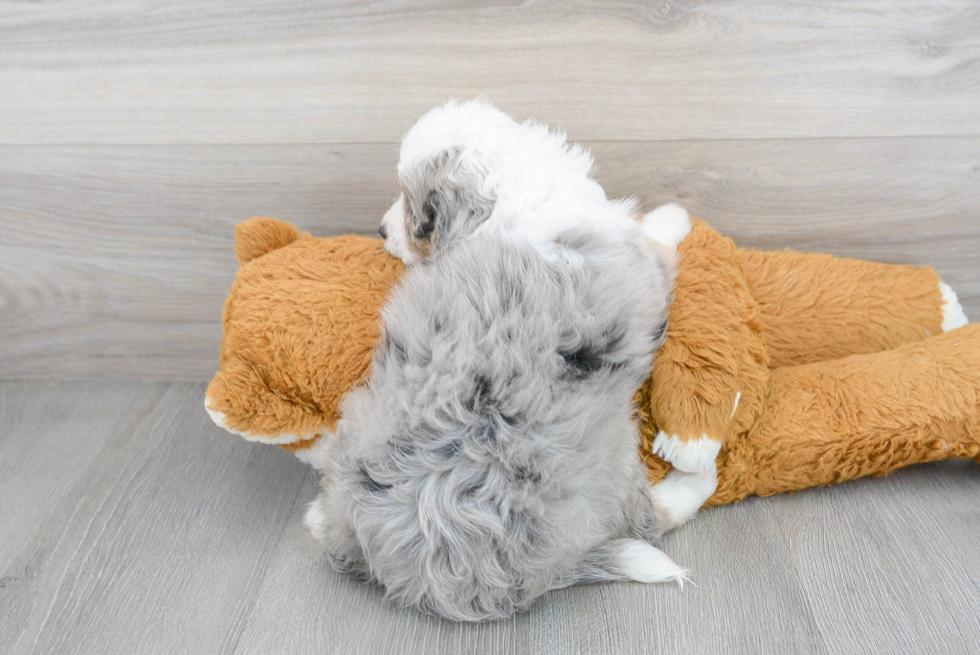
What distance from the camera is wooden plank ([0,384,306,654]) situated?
49.3 inches

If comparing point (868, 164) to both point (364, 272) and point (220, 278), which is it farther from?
point (220, 278)

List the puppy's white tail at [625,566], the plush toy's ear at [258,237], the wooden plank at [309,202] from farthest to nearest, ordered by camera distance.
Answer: the wooden plank at [309,202] < the plush toy's ear at [258,237] < the puppy's white tail at [625,566]

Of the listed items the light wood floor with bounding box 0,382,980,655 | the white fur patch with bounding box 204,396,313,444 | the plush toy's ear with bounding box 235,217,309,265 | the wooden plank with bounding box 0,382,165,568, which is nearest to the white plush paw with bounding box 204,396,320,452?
the white fur patch with bounding box 204,396,313,444

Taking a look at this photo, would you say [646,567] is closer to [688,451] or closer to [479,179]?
[688,451]

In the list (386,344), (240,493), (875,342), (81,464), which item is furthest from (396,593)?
(875,342)

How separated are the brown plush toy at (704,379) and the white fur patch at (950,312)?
0.09 metres

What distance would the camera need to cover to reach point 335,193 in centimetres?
172

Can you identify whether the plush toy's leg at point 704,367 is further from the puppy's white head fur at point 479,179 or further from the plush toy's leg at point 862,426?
the puppy's white head fur at point 479,179

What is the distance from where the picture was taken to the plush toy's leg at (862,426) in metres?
1.38

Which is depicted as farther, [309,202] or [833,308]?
[309,202]

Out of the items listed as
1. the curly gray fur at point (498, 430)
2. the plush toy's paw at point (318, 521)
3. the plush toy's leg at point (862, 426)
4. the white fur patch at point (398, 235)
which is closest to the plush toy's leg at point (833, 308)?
the plush toy's leg at point (862, 426)

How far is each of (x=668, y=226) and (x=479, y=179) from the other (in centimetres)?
41

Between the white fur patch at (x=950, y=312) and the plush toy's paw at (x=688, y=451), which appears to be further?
the white fur patch at (x=950, y=312)

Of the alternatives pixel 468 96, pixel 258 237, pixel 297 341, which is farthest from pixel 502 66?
pixel 297 341
